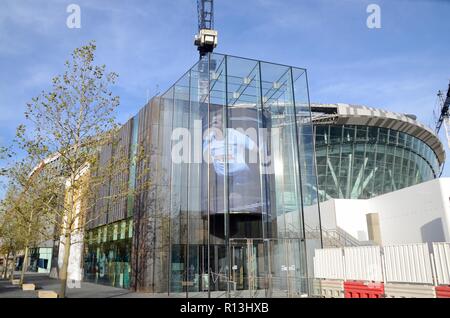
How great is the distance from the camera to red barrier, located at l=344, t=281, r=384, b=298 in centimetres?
1260

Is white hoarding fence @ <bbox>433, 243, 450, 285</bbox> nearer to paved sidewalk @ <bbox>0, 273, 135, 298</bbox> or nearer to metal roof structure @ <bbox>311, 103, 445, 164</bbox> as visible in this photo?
paved sidewalk @ <bbox>0, 273, 135, 298</bbox>

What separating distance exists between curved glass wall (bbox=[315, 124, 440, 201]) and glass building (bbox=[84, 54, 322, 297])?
2319 cm

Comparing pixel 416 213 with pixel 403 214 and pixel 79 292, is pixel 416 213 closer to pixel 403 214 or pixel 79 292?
pixel 403 214

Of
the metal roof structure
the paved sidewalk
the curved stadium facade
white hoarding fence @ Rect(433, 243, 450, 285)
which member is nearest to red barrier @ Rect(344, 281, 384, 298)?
white hoarding fence @ Rect(433, 243, 450, 285)

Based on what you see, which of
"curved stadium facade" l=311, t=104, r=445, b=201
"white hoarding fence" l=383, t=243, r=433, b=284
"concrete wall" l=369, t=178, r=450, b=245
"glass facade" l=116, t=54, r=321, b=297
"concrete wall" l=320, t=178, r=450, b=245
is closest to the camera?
"white hoarding fence" l=383, t=243, r=433, b=284

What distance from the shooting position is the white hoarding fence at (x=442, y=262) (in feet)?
34.4

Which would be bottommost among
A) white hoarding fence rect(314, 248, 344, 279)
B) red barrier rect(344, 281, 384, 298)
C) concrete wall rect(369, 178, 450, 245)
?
red barrier rect(344, 281, 384, 298)

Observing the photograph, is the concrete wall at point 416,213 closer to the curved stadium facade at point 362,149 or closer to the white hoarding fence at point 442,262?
the white hoarding fence at point 442,262

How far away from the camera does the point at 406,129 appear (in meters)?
47.7

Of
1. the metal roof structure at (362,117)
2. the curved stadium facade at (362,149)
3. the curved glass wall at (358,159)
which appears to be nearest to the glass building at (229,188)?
the metal roof structure at (362,117)

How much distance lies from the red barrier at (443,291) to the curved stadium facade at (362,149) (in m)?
32.9

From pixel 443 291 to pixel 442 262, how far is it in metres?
0.84

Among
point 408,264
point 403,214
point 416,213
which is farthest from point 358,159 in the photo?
point 408,264
